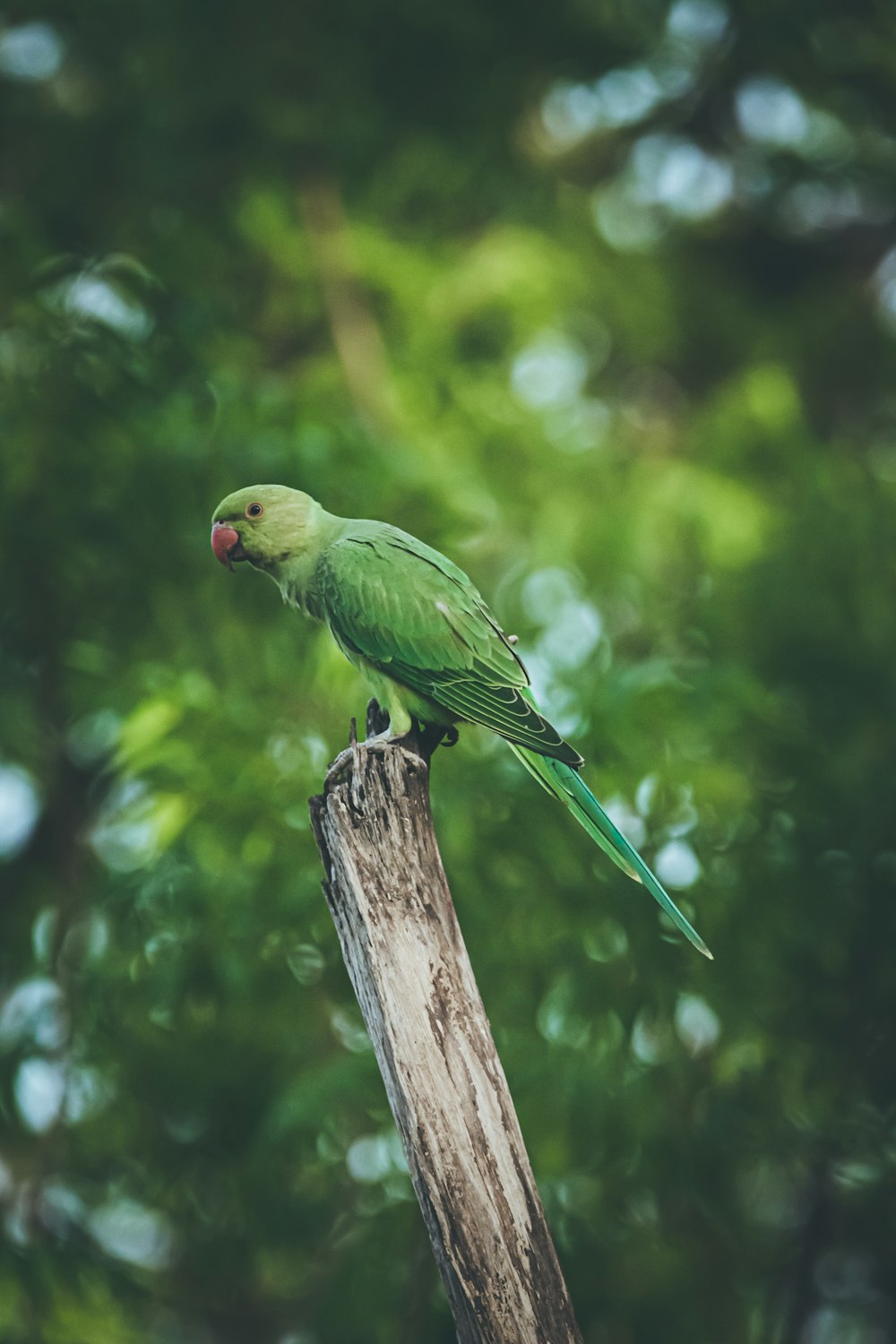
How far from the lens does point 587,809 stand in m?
3.08

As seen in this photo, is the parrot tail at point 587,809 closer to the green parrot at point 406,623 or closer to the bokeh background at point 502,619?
the green parrot at point 406,623

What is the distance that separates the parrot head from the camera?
3451 mm

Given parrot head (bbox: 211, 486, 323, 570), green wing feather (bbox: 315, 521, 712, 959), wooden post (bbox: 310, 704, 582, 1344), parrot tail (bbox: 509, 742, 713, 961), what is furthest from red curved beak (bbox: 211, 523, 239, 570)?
parrot tail (bbox: 509, 742, 713, 961)

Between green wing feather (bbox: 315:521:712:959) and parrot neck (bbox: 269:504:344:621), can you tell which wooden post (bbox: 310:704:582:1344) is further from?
parrot neck (bbox: 269:504:344:621)

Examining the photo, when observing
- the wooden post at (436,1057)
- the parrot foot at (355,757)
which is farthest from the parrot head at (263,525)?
the wooden post at (436,1057)

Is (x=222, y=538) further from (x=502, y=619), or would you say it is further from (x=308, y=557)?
(x=502, y=619)

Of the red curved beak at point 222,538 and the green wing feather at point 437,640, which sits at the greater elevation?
the red curved beak at point 222,538

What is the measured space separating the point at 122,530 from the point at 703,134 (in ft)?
18.3

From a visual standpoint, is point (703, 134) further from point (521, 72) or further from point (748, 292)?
point (521, 72)

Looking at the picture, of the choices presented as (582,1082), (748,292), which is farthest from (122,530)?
(748,292)

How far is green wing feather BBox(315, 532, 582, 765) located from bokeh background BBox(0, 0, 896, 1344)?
1620 mm

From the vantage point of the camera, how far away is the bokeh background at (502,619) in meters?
5.11

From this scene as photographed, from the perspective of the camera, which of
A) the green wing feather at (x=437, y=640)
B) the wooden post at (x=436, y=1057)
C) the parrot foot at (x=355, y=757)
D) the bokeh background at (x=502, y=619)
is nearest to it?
the wooden post at (x=436, y=1057)

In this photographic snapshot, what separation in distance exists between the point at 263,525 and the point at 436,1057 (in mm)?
1606
